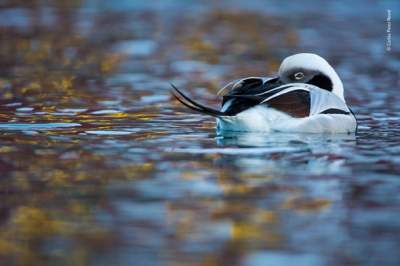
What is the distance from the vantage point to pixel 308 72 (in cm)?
1074

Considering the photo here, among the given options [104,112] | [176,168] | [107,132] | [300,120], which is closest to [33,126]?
[107,132]

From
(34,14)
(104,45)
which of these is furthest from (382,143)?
(34,14)

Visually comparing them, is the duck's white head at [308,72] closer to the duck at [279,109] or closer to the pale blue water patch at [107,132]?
the duck at [279,109]

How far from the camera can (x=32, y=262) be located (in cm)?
567

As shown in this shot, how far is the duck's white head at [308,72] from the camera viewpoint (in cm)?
1068

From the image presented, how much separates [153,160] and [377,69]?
23.3ft

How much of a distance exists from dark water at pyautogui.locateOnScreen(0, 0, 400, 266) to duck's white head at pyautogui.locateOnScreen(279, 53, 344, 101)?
1.56 ft

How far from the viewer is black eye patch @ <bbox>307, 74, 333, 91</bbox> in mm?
10711

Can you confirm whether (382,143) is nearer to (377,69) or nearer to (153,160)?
(153,160)

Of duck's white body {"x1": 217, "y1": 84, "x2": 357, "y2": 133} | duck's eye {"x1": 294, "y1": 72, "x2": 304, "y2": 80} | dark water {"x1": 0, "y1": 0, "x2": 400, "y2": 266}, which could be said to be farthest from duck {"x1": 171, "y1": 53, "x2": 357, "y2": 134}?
duck's eye {"x1": 294, "y1": 72, "x2": 304, "y2": 80}

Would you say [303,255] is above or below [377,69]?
above

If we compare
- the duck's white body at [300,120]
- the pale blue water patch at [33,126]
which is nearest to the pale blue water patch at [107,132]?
the pale blue water patch at [33,126]

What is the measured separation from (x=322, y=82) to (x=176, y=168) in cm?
278

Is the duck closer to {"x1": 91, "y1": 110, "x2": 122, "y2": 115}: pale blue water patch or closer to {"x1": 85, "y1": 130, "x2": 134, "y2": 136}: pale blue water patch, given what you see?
{"x1": 85, "y1": 130, "x2": 134, "y2": 136}: pale blue water patch
